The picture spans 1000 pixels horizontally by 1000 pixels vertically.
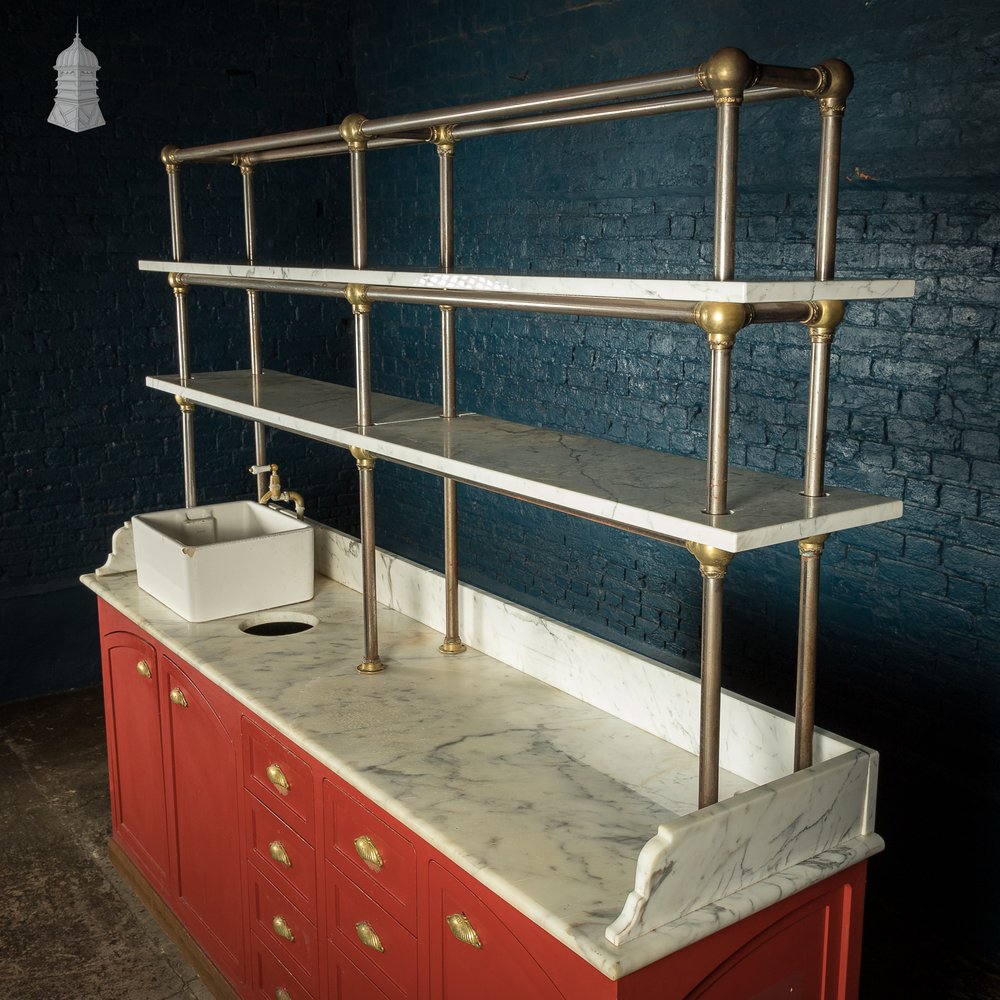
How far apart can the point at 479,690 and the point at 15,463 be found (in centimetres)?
339

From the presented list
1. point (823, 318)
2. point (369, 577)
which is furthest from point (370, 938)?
point (823, 318)

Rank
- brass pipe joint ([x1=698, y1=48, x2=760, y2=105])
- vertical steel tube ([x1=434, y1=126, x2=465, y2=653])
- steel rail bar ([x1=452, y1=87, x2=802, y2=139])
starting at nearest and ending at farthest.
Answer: brass pipe joint ([x1=698, y1=48, x2=760, y2=105]) → steel rail bar ([x1=452, y1=87, x2=802, y2=139]) → vertical steel tube ([x1=434, y1=126, x2=465, y2=653])

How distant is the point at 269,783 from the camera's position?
2881 millimetres

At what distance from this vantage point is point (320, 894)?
8.93ft

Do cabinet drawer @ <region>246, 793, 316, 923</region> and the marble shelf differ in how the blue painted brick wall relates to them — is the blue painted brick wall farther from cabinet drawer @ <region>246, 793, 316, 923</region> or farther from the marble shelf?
cabinet drawer @ <region>246, 793, 316, 923</region>

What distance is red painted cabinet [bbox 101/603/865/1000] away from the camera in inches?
81.3

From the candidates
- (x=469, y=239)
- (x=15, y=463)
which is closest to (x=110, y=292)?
(x=15, y=463)

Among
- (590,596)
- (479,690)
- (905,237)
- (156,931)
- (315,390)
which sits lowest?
(156,931)

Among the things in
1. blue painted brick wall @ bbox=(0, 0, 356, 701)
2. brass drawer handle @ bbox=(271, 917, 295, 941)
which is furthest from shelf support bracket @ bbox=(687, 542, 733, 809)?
blue painted brick wall @ bbox=(0, 0, 356, 701)

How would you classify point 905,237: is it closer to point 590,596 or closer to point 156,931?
point 590,596

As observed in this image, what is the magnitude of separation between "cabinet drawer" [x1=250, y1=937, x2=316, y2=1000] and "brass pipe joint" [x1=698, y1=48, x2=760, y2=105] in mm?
2271

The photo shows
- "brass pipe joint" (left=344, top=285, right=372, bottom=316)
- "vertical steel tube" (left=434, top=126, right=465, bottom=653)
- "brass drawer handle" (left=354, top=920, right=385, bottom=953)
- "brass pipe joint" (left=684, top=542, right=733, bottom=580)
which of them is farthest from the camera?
"vertical steel tube" (left=434, top=126, right=465, bottom=653)

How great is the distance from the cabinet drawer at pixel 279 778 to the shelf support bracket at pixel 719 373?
126cm

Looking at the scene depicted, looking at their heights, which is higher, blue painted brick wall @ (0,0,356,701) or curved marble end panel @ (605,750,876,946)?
blue painted brick wall @ (0,0,356,701)
